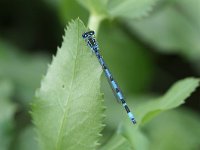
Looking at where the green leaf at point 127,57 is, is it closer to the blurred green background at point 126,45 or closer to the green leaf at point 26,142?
the blurred green background at point 126,45

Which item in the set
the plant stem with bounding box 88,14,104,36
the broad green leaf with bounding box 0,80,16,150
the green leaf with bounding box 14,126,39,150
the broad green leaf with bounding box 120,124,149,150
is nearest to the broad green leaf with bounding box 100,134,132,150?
the broad green leaf with bounding box 120,124,149,150

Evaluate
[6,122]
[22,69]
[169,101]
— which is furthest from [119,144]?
[22,69]

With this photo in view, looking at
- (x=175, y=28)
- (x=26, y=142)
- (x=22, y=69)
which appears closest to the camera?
(x=26, y=142)

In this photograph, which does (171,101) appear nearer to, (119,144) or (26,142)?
(119,144)

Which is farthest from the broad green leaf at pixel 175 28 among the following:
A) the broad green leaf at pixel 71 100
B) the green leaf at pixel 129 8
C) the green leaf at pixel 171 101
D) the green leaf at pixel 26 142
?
the broad green leaf at pixel 71 100

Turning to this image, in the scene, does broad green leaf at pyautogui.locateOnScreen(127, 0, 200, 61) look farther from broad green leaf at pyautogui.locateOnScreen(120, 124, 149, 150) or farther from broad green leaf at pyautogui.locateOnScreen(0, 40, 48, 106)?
broad green leaf at pyautogui.locateOnScreen(120, 124, 149, 150)

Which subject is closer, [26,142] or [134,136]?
[134,136]
